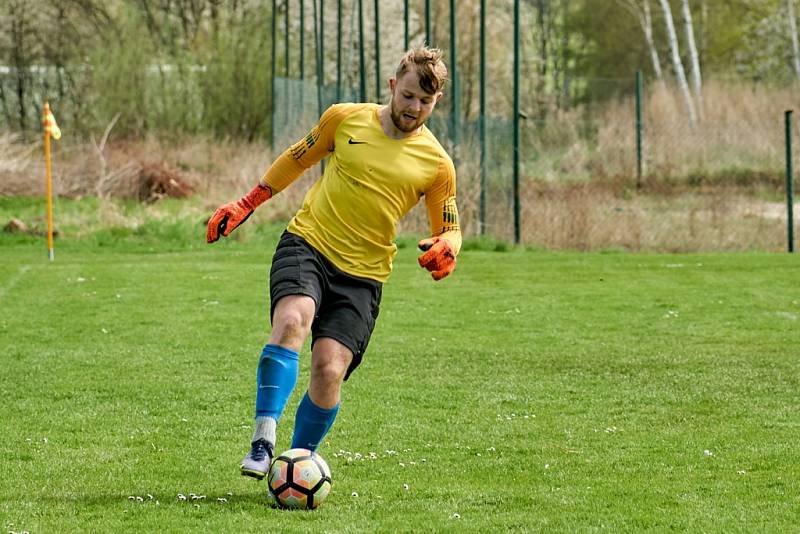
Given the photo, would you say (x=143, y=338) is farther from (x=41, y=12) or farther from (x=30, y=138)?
(x=41, y=12)

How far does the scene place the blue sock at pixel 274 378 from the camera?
5.82 m

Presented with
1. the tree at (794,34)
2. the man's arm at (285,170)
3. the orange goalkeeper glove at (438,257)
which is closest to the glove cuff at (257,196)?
the man's arm at (285,170)

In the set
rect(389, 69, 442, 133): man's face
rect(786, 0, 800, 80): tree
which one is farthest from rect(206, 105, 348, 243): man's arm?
rect(786, 0, 800, 80): tree

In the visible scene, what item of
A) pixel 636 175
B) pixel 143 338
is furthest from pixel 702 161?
pixel 143 338

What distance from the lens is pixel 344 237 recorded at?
6266 mm

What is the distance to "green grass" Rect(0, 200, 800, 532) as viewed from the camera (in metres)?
5.77

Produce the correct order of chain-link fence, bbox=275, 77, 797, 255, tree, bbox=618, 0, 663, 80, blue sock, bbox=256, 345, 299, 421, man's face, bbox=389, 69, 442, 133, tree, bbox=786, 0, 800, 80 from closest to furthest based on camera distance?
blue sock, bbox=256, 345, 299, 421 → man's face, bbox=389, 69, 442, 133 → chain-link fence, bbox=275, 77, 797, 255 → tree, bbox=786, 0, 800, 80 → tree, bbox=618, 0, 663, 80

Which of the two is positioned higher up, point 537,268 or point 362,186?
point 362,186

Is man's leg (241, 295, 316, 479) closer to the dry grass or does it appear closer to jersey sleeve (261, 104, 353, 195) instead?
jersey sleeve (261, 104, 353, 195)

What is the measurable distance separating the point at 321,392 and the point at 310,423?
0.17 m

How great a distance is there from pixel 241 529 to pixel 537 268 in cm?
1307

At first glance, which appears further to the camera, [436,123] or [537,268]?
[436,123]

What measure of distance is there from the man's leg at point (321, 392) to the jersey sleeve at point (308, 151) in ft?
3.40

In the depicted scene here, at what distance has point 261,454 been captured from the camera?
227 inches
